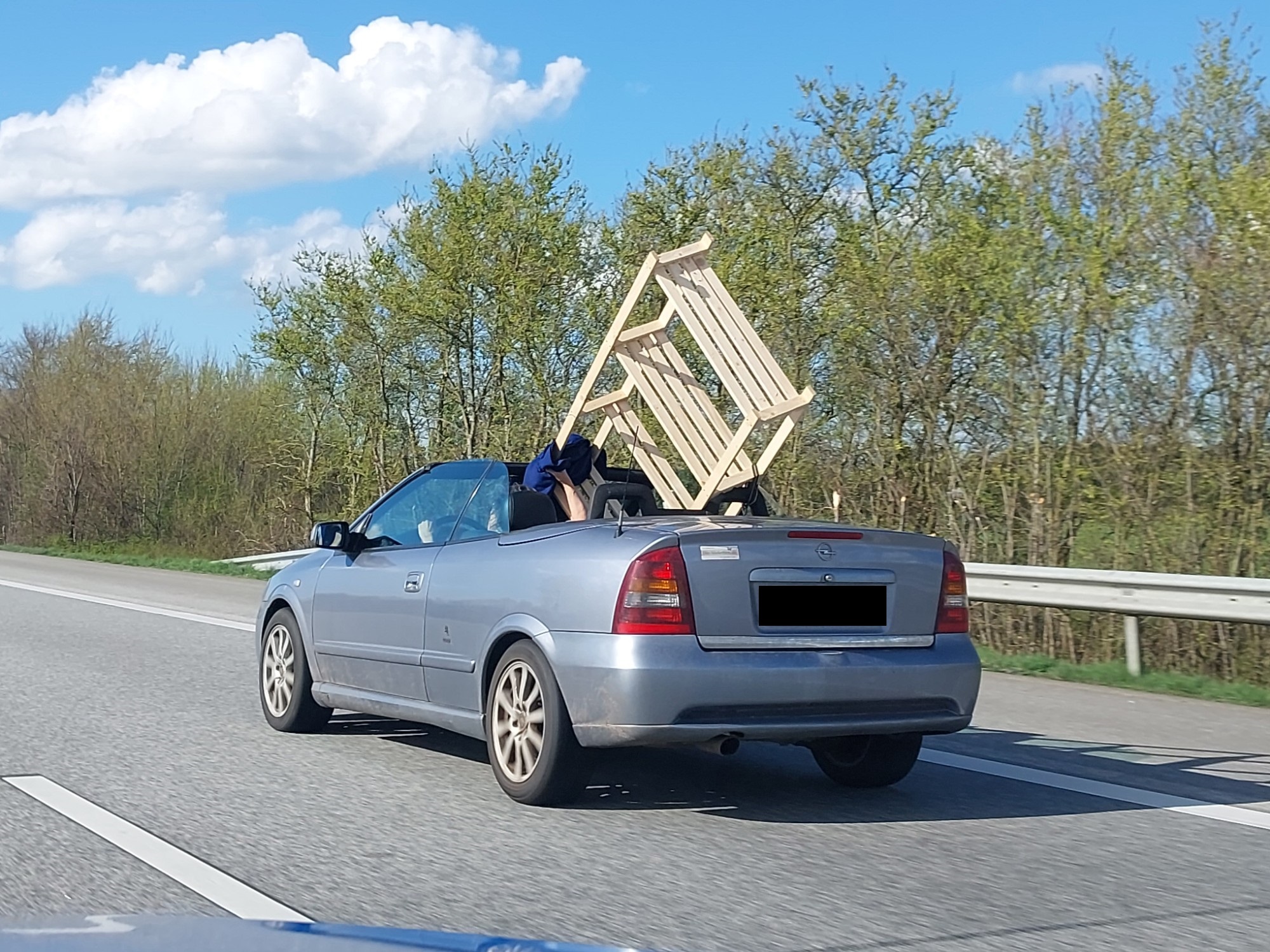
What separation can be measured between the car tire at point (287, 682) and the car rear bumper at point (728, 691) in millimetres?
2627

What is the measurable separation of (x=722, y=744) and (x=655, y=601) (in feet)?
2.03

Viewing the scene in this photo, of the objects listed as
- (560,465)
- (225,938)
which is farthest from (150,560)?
(225,938)

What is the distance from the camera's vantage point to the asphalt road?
4590mm

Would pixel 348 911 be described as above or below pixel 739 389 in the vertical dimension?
below

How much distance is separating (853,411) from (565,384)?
7.00m

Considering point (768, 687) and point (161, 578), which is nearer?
point (768, 687)

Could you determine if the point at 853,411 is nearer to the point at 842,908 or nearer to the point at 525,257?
the point at 525,257

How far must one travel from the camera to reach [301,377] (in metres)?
31.0

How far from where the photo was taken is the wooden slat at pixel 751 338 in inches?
325

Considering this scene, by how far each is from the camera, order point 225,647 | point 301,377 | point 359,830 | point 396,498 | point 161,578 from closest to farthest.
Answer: point 359,830 → point 396,498 → point 225,647 → point 161,578 → point 301,377

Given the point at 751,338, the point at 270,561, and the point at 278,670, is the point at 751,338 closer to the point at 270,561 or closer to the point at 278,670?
the point at 278,670

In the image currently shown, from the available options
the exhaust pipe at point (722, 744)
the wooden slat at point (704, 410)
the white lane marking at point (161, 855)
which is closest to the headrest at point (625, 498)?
the wooden slat at point (704, 410)

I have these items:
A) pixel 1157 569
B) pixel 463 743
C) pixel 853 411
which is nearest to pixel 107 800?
pixel 463 743

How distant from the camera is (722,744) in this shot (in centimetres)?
592
